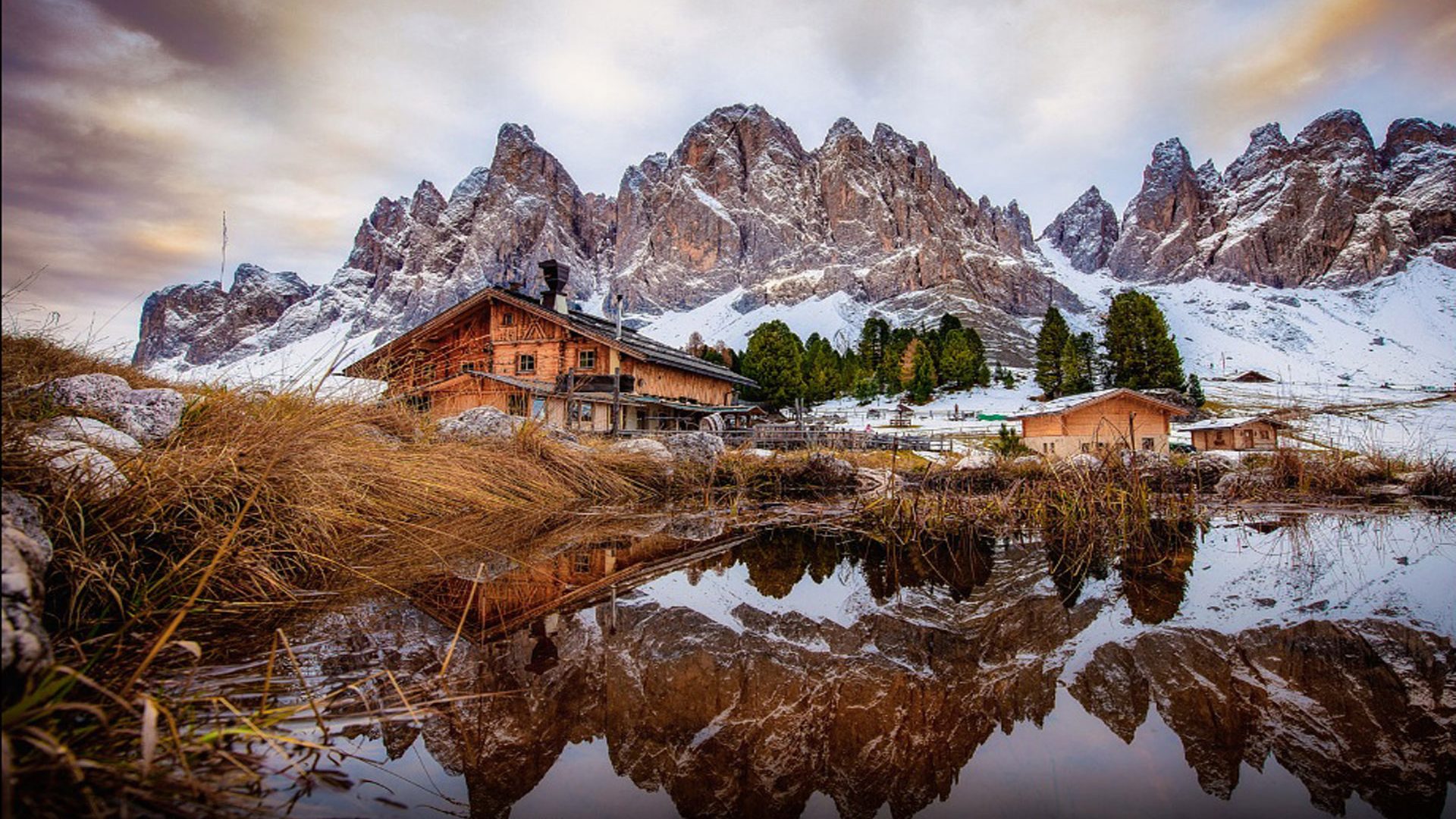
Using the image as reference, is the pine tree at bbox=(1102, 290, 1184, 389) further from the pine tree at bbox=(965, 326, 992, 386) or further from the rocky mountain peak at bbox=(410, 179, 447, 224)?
the rocky mountain peak at bbox=(410, 179, 447, 224)

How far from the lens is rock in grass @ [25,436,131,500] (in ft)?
8.09

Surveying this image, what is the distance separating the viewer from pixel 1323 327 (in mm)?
135125

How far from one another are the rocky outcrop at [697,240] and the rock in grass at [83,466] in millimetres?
148878

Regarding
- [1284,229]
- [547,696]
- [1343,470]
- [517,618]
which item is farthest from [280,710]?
[1284,229]

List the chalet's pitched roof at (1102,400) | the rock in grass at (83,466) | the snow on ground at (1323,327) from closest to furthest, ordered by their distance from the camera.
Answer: the rock in grass at (83,466) < the chalet's pitched roof at (1102,400) < the snow on ground at (1323,327)

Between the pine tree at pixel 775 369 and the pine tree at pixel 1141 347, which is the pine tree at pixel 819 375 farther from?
the pine tree at pixel 1141 347

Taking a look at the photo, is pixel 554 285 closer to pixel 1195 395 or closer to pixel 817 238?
pixel 1195 395

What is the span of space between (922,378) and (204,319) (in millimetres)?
207614

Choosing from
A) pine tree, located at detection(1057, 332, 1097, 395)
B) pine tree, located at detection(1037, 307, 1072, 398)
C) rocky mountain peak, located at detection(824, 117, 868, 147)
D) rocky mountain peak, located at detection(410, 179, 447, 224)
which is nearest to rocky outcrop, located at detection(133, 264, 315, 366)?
rocky mountain peak, located at detection(410, 179, 447, 224)

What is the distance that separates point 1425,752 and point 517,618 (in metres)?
3.14

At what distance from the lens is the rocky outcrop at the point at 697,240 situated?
15388cm

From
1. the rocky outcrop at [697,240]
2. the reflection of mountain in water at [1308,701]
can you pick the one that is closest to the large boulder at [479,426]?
the reflection of mountain in water at [1308,701]

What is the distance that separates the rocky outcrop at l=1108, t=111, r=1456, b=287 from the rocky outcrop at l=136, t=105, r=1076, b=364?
3959 cm

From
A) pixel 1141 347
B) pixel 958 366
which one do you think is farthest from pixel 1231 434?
pixel 958 366
